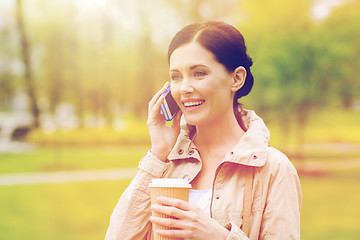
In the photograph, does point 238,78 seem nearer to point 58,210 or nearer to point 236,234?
point 236,234

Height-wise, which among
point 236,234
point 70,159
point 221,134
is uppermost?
point 221,134

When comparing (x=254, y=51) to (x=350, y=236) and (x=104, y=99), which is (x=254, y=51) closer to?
(x=350, y=236)

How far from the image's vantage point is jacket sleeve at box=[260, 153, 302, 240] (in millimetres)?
1729

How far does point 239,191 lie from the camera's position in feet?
5.97

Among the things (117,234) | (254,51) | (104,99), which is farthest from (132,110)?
(117,234)

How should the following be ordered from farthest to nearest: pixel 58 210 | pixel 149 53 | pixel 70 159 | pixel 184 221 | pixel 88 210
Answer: pixel 149 53 → pixel 70 159 → pixel 58 210 → pixel 88 210 → pixel 184 221

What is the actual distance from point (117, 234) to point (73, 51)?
19005 millimetres

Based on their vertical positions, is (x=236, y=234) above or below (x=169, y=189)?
below

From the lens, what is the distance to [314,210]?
10.1 metres

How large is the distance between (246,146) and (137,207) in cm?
56

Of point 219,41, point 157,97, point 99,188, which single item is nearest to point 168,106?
point 157,97

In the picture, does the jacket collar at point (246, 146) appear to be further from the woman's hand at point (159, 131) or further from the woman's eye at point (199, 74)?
the woman's eye at point (199, 74)

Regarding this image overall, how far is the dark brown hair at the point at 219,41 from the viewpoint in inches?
72.9

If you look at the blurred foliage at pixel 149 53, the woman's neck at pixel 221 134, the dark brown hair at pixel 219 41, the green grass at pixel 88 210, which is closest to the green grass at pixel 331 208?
the green grass at pixel 88 210
